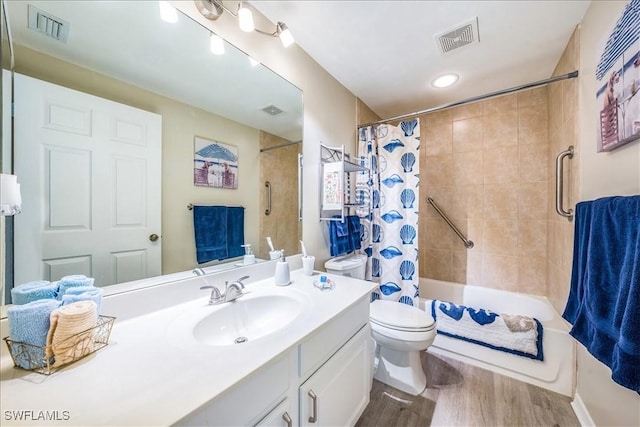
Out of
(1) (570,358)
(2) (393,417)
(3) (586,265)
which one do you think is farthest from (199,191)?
(1) (570,358)

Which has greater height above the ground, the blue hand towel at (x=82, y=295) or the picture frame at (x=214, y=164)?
the picture frame at (x=214, y=164)

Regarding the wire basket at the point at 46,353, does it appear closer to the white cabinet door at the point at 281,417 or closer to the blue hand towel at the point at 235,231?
the white cabinet door at the point at 281,417

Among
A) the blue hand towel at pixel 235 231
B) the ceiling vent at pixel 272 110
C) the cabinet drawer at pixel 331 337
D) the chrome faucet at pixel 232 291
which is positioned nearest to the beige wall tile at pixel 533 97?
the ceiling vent at pixel 272 110

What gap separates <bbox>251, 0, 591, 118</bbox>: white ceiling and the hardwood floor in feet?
7.42

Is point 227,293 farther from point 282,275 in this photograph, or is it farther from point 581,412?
point 581,412

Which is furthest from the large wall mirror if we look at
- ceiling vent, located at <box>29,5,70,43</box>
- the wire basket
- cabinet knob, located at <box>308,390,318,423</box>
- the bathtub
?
the bathtub

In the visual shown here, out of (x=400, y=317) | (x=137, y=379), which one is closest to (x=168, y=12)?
(x=137, y=379)

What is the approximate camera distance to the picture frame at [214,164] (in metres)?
1.08

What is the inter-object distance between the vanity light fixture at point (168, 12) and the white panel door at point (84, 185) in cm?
41

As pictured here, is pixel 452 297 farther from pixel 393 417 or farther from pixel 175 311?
pixel 175 311

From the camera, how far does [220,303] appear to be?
1.00 metres

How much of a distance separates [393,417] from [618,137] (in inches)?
67.8

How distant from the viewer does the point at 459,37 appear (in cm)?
151

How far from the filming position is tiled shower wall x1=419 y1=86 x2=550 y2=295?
2.12 m
